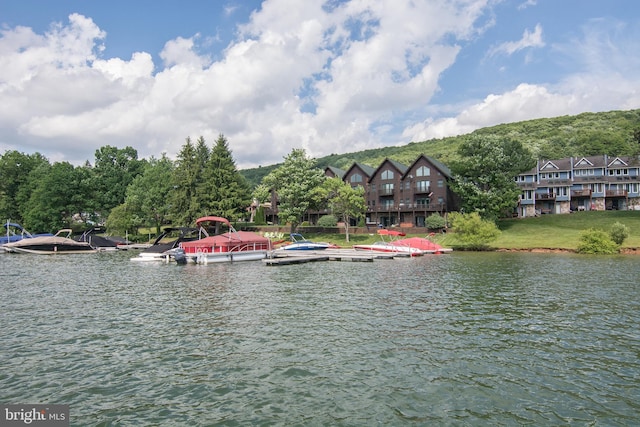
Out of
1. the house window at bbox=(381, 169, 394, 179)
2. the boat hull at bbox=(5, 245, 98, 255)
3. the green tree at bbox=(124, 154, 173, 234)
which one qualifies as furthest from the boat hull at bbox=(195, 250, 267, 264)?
the house window at bbox=(381, 169, 394, 179)

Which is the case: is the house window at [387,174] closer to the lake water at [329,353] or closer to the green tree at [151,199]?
the green tree at [151,199]

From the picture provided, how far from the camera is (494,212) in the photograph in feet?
213

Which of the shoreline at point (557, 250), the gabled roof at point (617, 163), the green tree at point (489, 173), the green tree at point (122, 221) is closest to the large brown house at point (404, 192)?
the green tree at point (489, 173)

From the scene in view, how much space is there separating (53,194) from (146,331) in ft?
264

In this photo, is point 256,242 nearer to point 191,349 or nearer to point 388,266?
point 388,266

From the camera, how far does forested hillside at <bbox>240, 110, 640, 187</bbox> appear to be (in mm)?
116000

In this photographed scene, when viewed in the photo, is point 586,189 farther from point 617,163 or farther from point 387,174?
point 387,174

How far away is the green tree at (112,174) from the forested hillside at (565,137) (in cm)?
4619

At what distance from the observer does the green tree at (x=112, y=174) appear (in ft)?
303

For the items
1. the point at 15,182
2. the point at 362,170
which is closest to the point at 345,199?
the point at 362,170

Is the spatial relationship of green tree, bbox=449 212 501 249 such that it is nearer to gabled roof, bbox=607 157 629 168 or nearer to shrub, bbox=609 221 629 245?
shrub, bbox=609 221 629 245

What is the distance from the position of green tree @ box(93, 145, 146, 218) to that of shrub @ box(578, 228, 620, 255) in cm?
8805

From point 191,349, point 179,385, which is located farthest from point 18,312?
point 179,385

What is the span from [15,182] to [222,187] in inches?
2088
